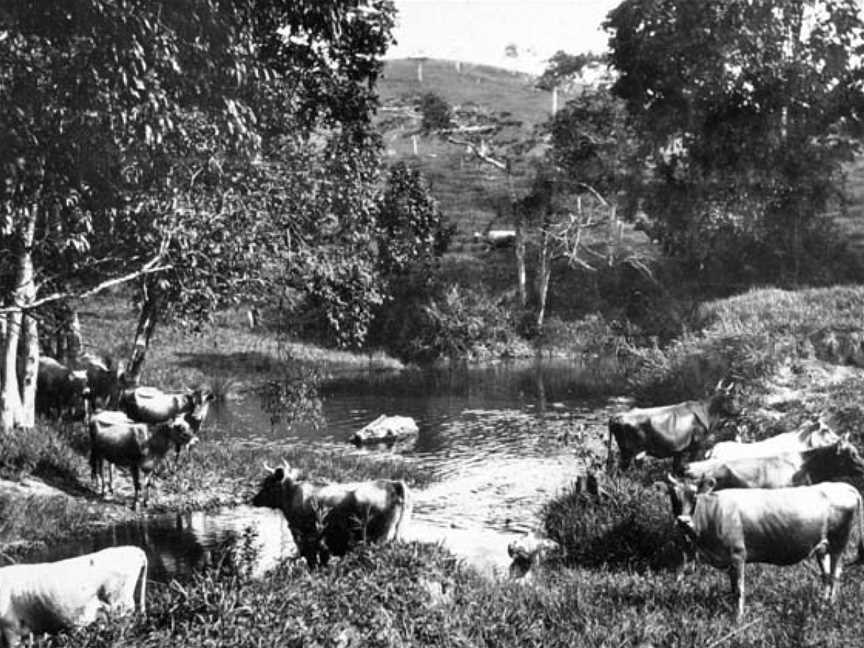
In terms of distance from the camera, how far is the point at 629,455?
58.0ft

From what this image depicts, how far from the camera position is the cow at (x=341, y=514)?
12.3m

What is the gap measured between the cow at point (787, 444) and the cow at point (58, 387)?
605 inches

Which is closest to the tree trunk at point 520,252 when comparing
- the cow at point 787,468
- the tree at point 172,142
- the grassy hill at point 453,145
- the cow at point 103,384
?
the grassy hill at point 453,145

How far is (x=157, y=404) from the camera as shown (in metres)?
21.9

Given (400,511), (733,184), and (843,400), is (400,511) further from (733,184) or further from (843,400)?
(733,184)

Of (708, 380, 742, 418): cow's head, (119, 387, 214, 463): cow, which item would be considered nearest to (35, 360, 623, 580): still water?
(119, 387, 214, 463): cow

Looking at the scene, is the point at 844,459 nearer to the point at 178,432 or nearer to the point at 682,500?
the point at 682,500

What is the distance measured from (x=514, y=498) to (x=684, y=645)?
9.61m

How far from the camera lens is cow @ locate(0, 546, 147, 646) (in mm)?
9109

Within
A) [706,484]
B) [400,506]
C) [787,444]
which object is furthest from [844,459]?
[400,506]

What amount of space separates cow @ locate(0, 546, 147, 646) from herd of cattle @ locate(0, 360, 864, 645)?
0.01m

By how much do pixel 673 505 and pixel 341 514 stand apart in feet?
15.2

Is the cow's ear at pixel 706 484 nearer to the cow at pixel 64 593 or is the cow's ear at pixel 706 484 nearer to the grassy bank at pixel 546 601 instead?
the grassy bank at pixel 546 601

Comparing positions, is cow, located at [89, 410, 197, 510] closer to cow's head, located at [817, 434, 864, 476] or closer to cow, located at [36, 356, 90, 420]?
cow, located at [36, 356, 90, 420]
